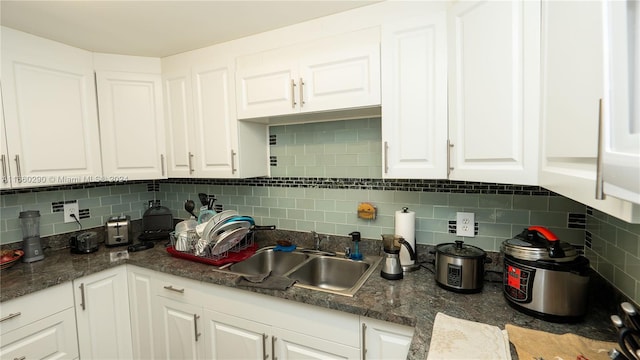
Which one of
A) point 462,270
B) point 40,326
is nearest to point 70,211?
point 40,326

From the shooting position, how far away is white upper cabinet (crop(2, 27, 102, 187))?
164 centimetres

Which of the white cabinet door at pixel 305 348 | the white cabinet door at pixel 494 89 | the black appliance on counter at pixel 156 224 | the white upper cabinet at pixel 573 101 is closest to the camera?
the white upper cabinet at pixel 573 101

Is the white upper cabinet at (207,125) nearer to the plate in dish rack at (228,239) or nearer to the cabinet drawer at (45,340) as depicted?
the plate in dish rack at (228,239)

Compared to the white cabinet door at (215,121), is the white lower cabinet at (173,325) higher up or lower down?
lower down

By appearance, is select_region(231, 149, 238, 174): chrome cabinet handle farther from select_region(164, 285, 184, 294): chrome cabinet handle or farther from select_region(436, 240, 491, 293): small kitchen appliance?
select_region(436, 240, 491, 293): small kitchen appliance

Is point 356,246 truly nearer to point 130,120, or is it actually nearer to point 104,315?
point 104,315

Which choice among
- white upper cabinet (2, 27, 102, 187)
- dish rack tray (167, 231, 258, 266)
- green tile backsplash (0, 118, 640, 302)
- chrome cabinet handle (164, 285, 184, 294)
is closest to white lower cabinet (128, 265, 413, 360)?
chrome cabinet handle (164, 285, 184, 294)

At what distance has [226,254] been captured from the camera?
6.01 feet

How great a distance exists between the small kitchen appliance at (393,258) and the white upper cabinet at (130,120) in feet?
5.53

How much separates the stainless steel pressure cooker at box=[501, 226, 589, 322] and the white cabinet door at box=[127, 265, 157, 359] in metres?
1.93

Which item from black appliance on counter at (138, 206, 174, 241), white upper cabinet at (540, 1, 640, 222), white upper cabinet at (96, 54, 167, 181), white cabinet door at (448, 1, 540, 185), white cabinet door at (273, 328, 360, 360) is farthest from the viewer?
black appliance on counter at (138, 206, 174, 241)

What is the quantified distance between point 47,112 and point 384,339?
7.33 ft

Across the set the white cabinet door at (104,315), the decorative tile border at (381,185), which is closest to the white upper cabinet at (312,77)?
the decorative tile border at (381,185)

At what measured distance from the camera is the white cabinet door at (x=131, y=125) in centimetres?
204
